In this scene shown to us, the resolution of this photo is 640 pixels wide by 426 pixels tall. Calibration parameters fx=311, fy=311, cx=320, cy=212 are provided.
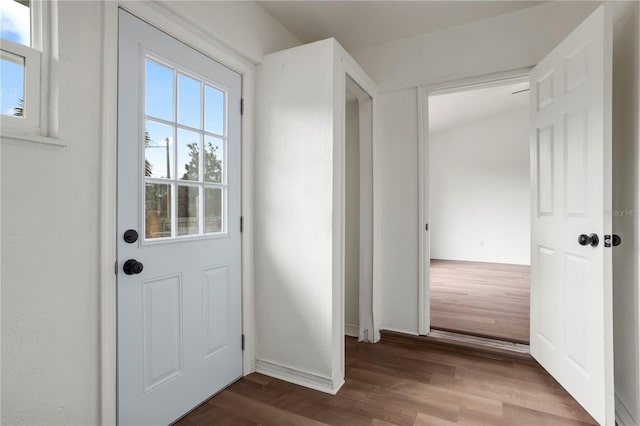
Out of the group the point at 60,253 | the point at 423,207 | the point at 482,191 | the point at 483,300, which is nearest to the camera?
the point at 60,253

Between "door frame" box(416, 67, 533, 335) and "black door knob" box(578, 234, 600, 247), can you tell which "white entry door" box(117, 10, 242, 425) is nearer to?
"door frame" box(416, 67, 533, 335)

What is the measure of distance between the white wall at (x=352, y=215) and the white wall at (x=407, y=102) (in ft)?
0.77

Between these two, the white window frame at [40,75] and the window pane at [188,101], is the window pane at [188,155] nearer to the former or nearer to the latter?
the window pane at [188,101]

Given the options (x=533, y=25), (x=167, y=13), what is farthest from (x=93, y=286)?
(x=533, y=25)

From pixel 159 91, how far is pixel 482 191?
6780mm

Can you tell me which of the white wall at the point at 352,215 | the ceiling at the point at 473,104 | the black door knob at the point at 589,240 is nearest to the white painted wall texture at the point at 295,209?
the white wall at the point at 352,215

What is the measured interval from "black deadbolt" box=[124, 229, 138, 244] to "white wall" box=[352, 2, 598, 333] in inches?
80.4

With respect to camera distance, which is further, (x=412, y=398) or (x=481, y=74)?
(x=481, y=74)

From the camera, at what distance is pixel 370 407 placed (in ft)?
5.86

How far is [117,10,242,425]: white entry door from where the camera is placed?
1470 mm

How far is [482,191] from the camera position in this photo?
22.3ft

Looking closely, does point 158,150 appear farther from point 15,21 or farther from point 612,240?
point 612,240

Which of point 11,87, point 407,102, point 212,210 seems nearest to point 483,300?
point 407,102

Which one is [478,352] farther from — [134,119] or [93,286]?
[134,119]
